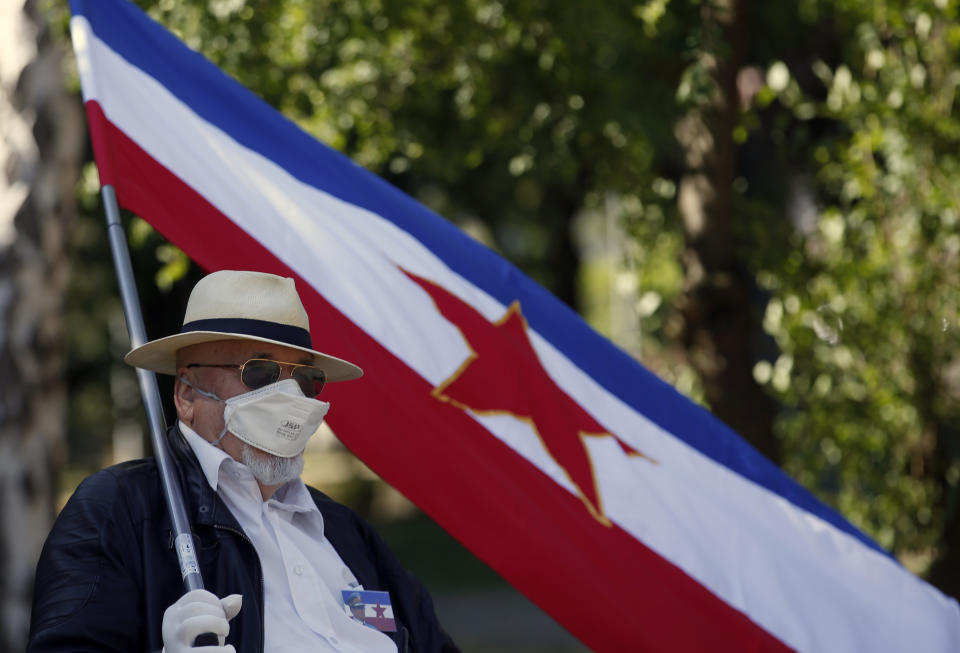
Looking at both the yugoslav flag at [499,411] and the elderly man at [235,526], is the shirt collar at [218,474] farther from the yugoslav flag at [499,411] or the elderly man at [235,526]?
the yugoslav flag at [499,411]

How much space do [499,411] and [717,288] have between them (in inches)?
110

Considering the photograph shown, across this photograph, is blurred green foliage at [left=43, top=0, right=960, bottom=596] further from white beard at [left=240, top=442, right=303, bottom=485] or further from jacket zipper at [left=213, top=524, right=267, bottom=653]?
jacket zipper at [left=213, top=524, right=267, bottom=653]

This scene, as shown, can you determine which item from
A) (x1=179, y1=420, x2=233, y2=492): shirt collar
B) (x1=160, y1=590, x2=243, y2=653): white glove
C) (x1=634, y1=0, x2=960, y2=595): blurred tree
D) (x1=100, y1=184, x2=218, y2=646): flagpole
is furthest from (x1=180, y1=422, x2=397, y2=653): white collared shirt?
(x1=634, y1=0, x2=960, y2=595): blurred tree

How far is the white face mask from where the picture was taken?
10.6ft

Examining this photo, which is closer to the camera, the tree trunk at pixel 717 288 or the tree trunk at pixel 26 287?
the tree trunk at pixel 26 287

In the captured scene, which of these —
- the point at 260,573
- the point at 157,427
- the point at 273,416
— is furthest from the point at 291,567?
the point at 157,427

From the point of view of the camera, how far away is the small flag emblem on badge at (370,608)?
3.30 meters

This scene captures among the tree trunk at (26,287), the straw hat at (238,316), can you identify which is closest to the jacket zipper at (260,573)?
the straw hat at (238,316)

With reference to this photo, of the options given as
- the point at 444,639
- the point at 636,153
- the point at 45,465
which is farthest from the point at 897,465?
Result: the point at 45,465

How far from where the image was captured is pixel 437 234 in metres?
4.22

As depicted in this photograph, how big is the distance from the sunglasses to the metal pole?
163mm

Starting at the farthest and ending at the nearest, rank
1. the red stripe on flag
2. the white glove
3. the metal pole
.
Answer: the red stripe on flag, the metal pole, the white glove

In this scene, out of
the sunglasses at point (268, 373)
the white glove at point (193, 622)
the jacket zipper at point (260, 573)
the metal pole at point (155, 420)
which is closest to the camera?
the white glove at point (193, 622)

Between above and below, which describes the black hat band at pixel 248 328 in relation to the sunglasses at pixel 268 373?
above
